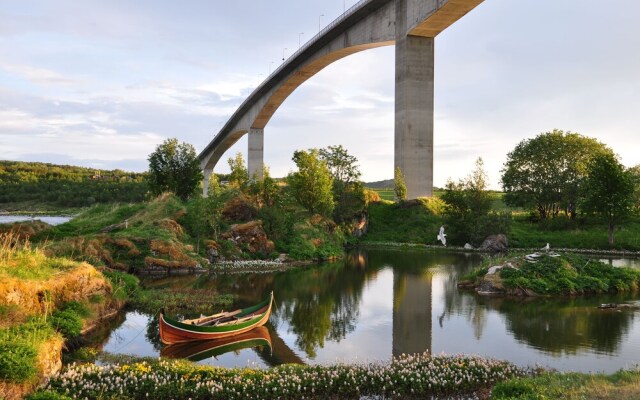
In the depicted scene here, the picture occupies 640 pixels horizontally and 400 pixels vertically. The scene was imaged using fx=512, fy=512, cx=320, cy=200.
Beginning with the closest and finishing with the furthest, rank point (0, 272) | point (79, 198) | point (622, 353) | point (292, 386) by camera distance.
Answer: point (292, 386), point (0, 272), point (622, 353), point (79, 198)

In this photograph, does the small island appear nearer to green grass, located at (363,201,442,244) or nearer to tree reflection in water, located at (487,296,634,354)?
tree reflection in water, located at (487,296,634,354)

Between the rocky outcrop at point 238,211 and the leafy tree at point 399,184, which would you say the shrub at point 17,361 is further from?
the leafy tree at point 399,184

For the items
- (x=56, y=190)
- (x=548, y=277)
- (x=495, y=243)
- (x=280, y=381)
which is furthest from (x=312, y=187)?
(x=56, y=190)

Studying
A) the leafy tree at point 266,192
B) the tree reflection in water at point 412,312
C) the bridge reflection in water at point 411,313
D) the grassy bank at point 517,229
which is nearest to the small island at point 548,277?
the tree reflection in water at point 412,312

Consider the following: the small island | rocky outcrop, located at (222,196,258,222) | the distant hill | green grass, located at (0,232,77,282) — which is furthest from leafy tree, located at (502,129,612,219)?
the distant hill

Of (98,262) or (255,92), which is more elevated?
(255,92)

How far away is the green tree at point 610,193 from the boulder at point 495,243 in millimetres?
6076

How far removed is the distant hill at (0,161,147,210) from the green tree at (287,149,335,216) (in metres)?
57.0

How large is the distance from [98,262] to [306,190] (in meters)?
21.3

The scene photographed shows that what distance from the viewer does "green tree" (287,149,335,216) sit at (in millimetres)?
39656

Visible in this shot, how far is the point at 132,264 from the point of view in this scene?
80.4 feet

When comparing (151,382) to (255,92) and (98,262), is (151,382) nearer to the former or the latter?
(98,262)

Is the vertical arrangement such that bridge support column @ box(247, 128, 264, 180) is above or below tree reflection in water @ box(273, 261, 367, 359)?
above

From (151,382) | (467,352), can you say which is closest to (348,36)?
(467,352)
